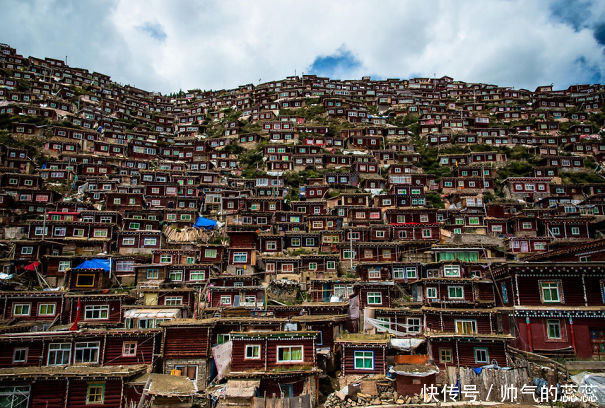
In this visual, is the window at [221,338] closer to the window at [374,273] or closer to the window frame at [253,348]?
the window frame at [253,348]

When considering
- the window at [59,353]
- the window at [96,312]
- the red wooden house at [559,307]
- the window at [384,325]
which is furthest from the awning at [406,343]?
the window at [96,312]

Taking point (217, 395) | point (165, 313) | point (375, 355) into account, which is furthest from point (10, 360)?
point (375, 355)

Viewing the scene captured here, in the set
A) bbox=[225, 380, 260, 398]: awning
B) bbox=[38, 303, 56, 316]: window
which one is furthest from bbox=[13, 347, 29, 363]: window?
bbox=[225, 380, 260, 398]: awning

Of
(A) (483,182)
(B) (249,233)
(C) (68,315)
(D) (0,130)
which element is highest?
(D) (0,130)

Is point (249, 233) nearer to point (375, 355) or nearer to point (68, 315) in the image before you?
point (68, 315)

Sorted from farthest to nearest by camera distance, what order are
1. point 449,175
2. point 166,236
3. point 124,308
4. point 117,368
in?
point 449,175 < point 166,236 < point 124,308 < point 117,368

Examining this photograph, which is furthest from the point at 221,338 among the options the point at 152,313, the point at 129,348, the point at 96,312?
the point at 96,312
